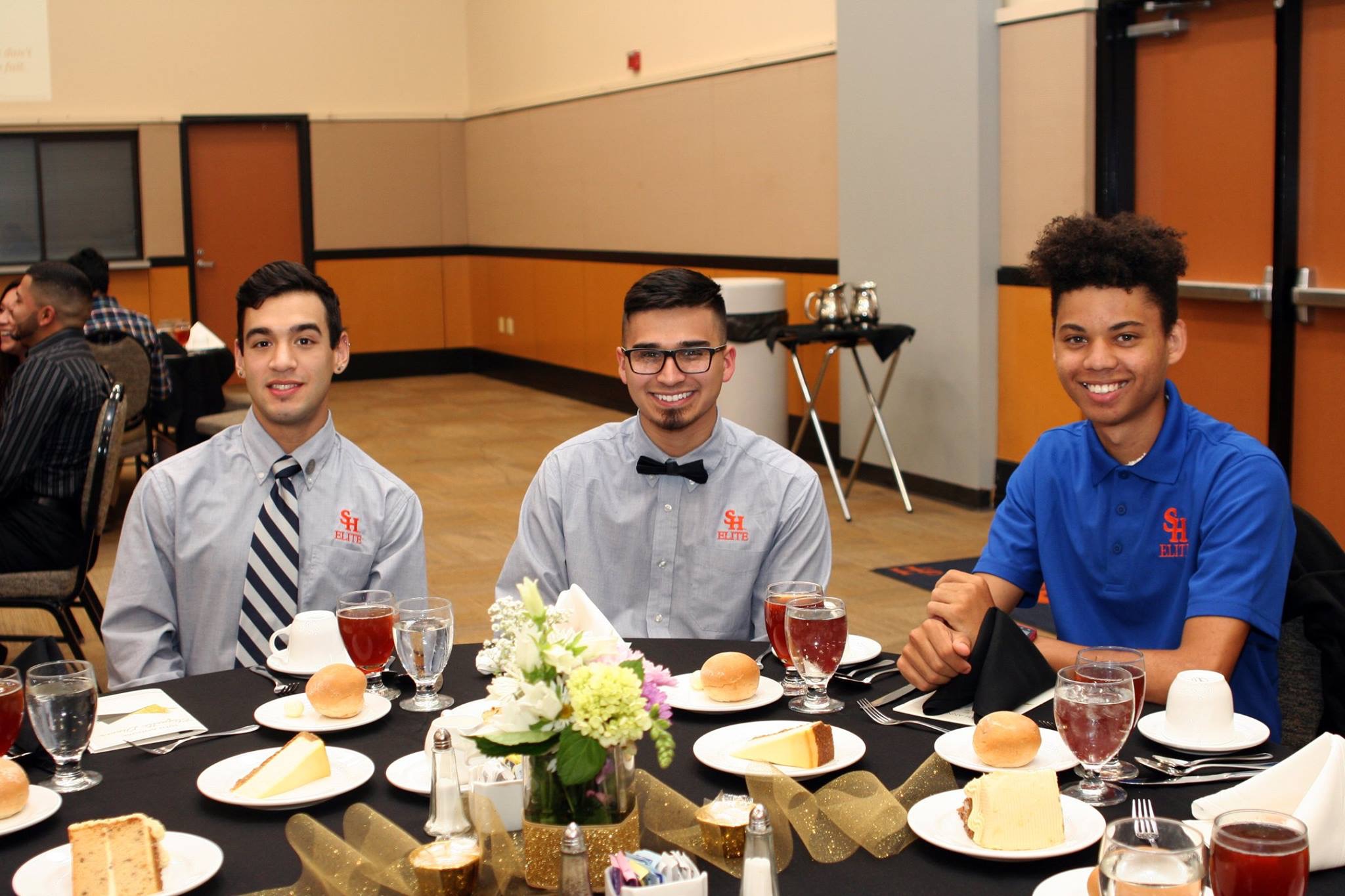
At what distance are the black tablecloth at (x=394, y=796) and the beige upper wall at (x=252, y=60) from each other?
36.6 feet

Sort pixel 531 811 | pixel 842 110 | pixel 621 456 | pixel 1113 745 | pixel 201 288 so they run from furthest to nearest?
pixel 201 288 → pixel 842 110 → pixel 621 456 → pixel 1113 745 → pixel 531 811

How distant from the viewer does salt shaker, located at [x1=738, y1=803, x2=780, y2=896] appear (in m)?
1.22

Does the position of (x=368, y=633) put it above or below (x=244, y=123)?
below

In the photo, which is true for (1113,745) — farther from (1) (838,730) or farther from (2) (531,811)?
(2) (531,811)

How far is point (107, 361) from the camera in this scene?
6.52 metres

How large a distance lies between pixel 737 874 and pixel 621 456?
53.1 inches

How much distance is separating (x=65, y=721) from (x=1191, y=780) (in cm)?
126

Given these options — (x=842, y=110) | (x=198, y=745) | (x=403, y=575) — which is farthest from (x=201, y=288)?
(x=198, y=745)

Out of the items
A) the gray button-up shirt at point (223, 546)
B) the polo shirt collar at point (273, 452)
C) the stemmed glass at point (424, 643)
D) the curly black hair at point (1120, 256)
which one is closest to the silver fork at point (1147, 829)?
the stemmed glass at point (424, 643)

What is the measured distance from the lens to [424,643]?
184cm

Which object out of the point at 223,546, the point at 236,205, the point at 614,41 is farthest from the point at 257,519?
the point at 236,205

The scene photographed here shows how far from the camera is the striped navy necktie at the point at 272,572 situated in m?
2.50

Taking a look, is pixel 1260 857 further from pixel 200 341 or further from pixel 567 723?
pixel 200 341

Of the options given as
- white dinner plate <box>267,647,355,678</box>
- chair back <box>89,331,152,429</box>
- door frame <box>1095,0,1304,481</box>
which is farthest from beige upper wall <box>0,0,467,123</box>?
white dinner plate <box>267,647,355,678</box>
